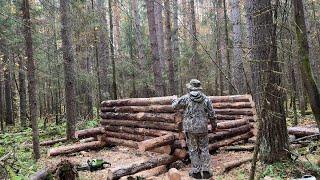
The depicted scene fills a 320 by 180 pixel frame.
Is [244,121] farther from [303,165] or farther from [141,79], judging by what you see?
[141,79]

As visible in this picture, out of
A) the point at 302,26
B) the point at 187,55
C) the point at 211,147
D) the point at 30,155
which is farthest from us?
the point at 187,55

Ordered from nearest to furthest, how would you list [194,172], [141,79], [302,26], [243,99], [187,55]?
[302,26] → [194,172] → [243,99] → [141,79] → [187,55]

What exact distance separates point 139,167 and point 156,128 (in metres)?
2.30

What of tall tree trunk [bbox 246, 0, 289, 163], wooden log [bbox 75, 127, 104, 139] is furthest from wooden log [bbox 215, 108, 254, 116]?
tall tree trunk [bbox 246, 0, 289, 163]

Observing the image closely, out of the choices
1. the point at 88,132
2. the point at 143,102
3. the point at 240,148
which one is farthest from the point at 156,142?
the point at 88,132

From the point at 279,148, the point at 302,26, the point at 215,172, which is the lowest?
the point at 215,172

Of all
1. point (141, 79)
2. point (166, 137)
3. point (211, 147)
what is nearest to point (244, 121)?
point (211, 147)

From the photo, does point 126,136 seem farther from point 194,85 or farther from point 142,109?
point 194,85

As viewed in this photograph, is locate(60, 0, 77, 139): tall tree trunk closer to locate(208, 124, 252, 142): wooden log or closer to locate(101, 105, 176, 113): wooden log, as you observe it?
locate(101, 105, 176, 113): wooden log

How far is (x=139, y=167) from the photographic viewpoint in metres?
8.86

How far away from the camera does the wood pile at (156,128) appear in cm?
963

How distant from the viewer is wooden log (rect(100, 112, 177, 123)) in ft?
33.7

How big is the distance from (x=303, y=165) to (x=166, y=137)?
359 cm

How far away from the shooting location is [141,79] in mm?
19391
